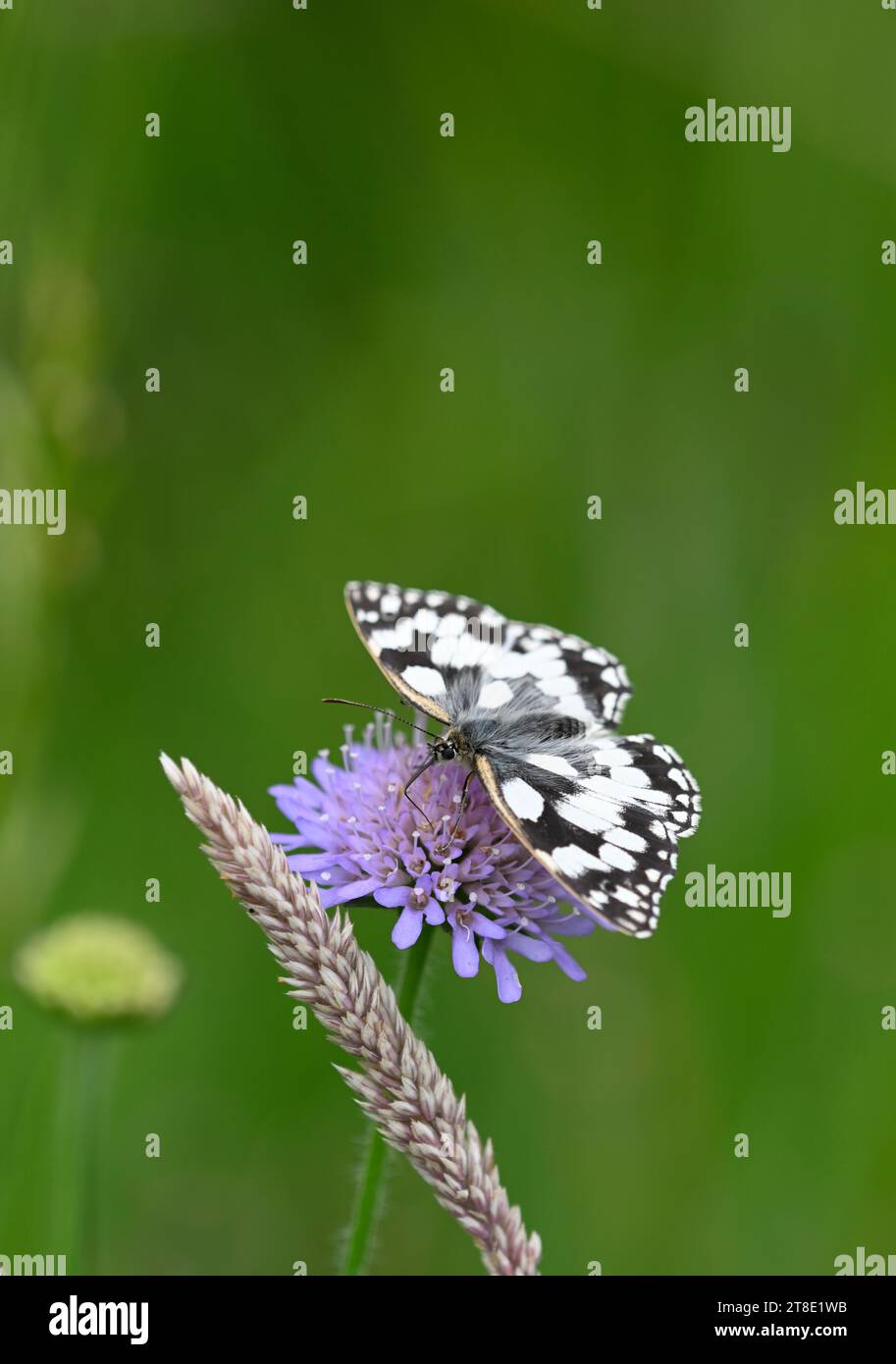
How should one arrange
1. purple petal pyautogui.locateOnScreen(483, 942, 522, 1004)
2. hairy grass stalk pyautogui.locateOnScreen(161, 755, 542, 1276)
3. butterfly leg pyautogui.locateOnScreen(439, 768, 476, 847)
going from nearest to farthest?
1. hairy grass stalk pyautogui.locateOnScreen(161, 755, 542, 1276)
2. purple petal pyautogui.locateOnScreen(483, 942, 522, 1004)
3. butterfly leg pyautogui.locateOnScreen(439, 768, 476, 847)

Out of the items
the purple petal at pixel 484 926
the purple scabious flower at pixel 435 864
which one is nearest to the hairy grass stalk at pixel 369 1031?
the purple scabious flower at pixel 435 864

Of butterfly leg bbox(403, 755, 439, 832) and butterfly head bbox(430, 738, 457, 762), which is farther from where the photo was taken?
butterfly head bbox(430, 738, 457, 762)

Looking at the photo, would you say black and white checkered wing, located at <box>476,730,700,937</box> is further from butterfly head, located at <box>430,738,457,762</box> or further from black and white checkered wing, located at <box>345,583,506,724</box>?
black and white checkered wing, located at <box>345,583,506,724</box>

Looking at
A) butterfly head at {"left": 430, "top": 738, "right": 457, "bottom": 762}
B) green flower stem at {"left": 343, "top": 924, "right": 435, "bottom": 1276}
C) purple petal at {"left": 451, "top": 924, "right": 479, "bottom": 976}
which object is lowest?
green flower stem at {"left": 343, "top": 924, "right": 435, "bottom": 1276}

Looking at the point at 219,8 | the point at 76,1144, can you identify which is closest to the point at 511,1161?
the point at 76,1144

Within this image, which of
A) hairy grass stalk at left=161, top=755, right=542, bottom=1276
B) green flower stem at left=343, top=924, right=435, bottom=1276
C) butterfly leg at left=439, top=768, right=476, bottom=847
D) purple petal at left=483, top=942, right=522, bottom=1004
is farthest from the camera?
butterfly leg at left=439, top=768, right=476, bottom=847

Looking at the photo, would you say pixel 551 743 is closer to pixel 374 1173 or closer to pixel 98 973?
pixel 374 1173

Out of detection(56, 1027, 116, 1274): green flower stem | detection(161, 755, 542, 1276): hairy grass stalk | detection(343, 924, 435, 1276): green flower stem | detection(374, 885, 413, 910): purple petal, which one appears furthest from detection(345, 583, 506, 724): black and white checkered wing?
detection(161, 755, 542, 1276): hairy grass stalk
